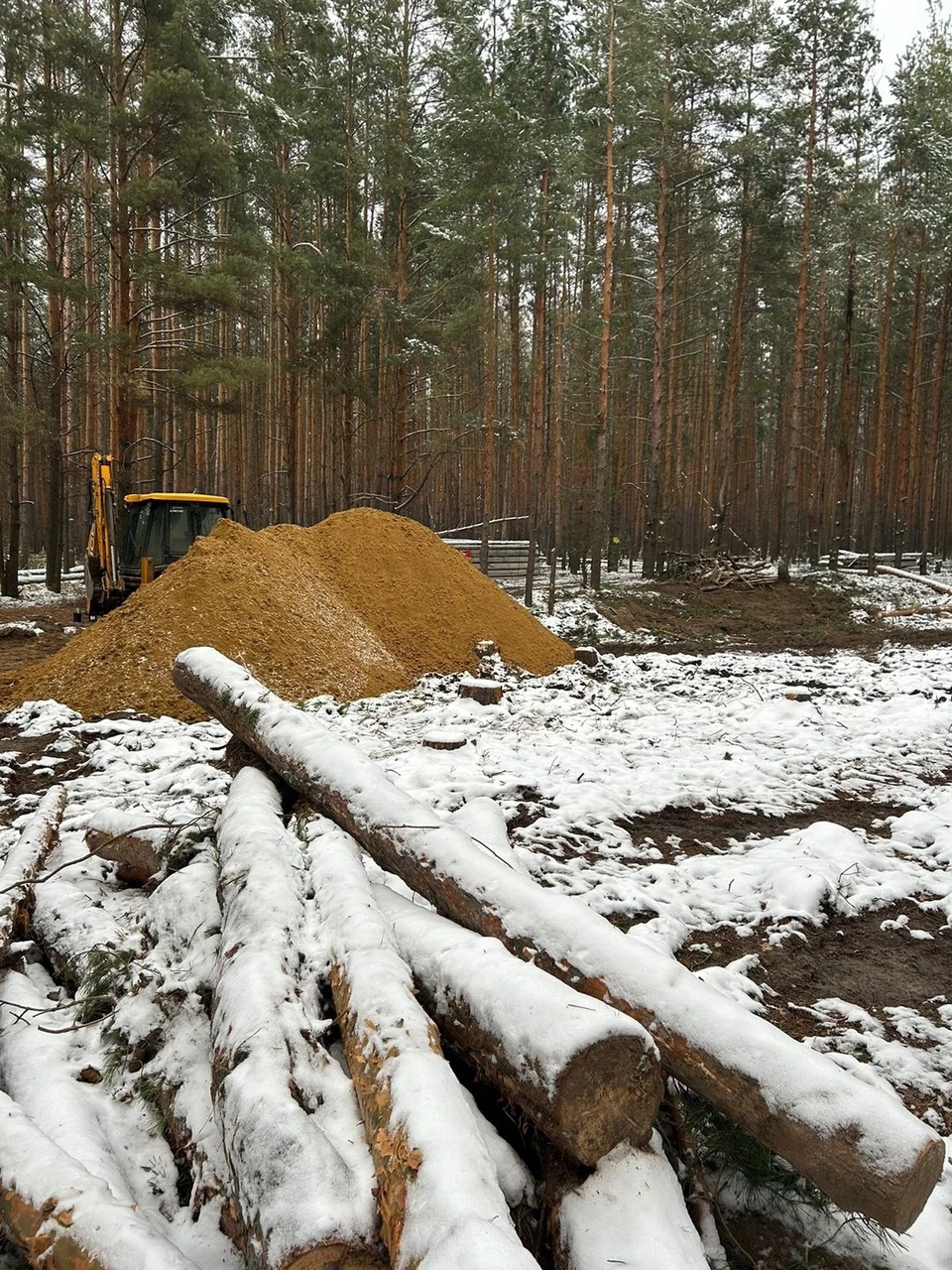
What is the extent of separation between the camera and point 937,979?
326cm

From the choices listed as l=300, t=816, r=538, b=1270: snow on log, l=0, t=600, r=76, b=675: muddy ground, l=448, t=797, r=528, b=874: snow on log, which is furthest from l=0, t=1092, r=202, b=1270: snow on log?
l=0, t=600, r=76, b=675: muddy ground

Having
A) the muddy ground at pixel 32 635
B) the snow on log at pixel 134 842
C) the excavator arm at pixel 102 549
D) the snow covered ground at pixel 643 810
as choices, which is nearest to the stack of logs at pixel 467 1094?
the snow covered ground at pixel 643 810

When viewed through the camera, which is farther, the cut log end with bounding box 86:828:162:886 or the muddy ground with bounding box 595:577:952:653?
the muddy ground with bounding box 595:577:952:653

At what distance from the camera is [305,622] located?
8.86 metres

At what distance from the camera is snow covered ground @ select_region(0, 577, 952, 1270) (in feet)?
7.98

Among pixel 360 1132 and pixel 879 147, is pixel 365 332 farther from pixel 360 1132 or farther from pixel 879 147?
pixel 360 1132

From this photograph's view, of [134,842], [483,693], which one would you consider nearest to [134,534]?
[483,693]

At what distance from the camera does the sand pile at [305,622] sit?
7664mm

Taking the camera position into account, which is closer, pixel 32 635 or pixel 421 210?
pixel 32 635

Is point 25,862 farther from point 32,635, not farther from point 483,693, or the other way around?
point 32,635

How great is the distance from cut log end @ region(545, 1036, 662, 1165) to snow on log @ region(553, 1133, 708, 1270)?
0.17ft

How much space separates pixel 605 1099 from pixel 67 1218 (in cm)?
122

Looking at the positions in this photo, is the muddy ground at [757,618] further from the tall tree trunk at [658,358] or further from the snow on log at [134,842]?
the snow on log at [134,842]

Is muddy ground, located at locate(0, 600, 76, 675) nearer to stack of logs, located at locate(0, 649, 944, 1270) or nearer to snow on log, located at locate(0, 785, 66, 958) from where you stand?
snow on log, located at locate(0, 785, 66, 958)
